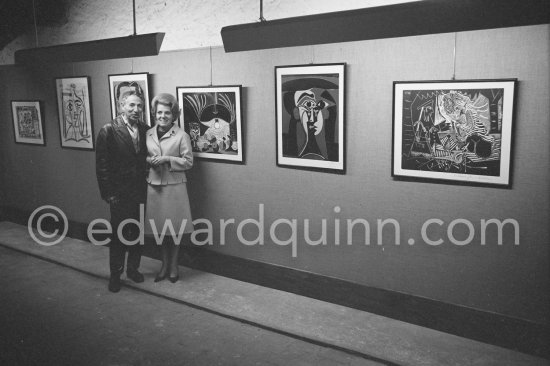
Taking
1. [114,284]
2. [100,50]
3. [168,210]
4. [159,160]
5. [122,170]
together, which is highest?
[100,50]

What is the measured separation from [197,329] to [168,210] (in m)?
1.42

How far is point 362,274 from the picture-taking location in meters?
4.52

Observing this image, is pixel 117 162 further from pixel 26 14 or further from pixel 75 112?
pixel 26 14

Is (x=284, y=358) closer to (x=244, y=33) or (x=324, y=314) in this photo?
(x=324, y=314)

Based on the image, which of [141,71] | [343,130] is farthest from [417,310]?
[141,71]

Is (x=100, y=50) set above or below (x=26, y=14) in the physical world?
below

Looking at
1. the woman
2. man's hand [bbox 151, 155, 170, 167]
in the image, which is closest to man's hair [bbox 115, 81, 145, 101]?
the woman

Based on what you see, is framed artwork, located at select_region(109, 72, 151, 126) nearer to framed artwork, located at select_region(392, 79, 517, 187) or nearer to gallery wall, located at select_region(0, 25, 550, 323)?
gallery wall, located at select_region(0, 25, 550, 323)

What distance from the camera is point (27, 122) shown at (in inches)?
284

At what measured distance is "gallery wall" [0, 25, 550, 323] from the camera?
3.55 meters

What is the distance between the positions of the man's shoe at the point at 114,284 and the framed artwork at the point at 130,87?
1.83 meters

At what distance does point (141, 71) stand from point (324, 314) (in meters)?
3.59

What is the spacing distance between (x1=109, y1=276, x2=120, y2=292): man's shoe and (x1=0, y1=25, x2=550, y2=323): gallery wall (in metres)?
1.15

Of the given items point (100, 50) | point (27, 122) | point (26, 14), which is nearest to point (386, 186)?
point (100, 50)
